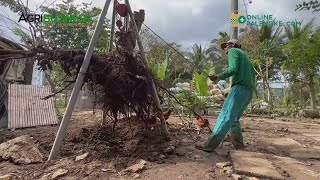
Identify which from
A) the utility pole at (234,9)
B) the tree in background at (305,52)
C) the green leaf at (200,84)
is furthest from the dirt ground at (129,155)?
the tree in background at (305,52)

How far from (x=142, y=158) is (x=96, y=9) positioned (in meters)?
16.3

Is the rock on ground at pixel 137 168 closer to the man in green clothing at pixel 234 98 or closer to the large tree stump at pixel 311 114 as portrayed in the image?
the man in green clothing at pixel 234 98

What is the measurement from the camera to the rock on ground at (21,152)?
3.70 m

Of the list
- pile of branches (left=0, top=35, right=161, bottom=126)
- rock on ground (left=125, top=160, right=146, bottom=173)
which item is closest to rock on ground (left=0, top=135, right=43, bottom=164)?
pile of branches (left=0, top=35, right=161, bottom=126)

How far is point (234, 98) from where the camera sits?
4.33 meters

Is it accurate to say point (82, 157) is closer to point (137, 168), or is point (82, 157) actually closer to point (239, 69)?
point (137, 168)

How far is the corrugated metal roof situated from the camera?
647cm

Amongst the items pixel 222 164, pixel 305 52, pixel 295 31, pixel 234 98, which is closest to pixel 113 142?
pixel 222 164

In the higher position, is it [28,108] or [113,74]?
[113,74]

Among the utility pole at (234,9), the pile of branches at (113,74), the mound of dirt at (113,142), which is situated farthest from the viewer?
the utility pole at (234,9)

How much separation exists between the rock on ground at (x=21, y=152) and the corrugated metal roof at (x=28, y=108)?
2488 millimetres

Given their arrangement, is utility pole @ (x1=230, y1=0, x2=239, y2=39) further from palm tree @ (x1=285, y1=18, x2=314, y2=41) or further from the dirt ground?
palm tree @ (x1=285, y1=18, x2=314, y2=41)

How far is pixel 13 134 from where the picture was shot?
18.1 feet

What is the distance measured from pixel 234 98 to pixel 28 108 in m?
4.64
